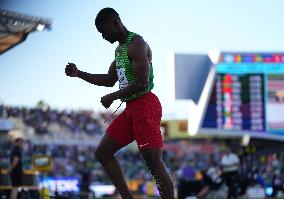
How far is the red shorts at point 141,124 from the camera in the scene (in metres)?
5.30

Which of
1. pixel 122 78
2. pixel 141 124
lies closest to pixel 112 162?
pixel 141 124

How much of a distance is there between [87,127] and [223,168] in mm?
24120

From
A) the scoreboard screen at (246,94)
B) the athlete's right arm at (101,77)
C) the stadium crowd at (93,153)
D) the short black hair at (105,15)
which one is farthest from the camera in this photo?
the stadium crowd at (93,153)

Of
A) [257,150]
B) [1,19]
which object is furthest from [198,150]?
[1,19]

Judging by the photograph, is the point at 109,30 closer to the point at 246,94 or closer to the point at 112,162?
the point at 112,162

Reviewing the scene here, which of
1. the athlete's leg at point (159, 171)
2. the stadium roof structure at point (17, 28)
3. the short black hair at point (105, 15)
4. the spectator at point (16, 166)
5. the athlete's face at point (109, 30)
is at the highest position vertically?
the stadium roof structure at point (17, 28)

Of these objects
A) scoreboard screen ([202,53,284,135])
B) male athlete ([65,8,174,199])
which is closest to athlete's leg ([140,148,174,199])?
male athlete ([65,8,174,199])

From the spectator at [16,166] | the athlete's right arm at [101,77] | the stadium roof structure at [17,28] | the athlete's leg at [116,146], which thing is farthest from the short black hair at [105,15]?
the spectator at [16,166]

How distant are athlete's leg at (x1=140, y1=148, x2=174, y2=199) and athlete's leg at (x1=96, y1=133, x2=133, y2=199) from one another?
1.08 ft

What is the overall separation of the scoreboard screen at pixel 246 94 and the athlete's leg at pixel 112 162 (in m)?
21.9

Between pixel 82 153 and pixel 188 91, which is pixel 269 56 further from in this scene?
pixel 82 153

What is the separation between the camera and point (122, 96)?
5.30 metres

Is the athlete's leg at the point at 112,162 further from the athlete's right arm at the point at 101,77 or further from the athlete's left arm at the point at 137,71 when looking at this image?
the athlete's right arm at the point at 101,77

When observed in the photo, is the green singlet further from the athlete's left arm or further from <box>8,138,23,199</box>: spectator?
<box>8,138,23,199</box>: spectator
